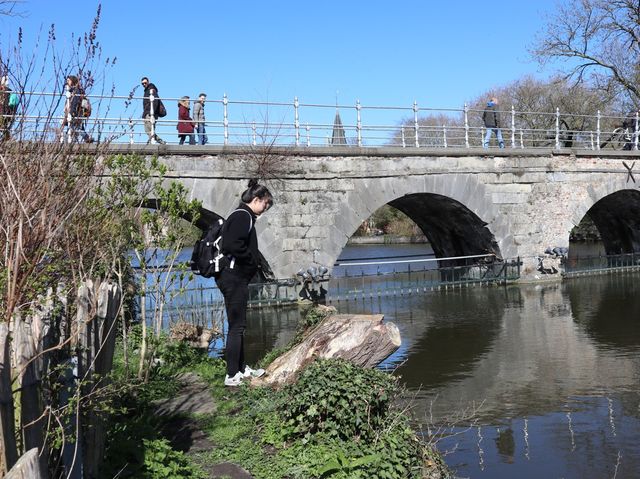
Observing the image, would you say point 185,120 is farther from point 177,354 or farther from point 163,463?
point 163,463

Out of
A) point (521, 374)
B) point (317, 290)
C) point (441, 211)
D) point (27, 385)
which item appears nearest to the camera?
point (27, 385)

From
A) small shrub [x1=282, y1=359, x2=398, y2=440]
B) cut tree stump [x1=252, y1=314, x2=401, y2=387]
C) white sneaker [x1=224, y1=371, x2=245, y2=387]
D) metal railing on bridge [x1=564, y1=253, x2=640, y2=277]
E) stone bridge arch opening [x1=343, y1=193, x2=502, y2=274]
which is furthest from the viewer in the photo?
metal railing on bridge [x1=564, y1=253, x2=640, y2=277]

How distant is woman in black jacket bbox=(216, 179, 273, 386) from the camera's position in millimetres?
6480

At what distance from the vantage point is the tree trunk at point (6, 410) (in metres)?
2.64

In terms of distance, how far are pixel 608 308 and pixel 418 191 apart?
5.19m

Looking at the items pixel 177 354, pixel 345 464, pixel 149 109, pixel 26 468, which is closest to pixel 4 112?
pixel 177 354

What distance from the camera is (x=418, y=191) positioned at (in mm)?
17734

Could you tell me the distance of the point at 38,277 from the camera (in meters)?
5.88

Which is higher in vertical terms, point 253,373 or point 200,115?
point 200,115

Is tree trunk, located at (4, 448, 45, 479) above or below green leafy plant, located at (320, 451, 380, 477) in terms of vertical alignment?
above

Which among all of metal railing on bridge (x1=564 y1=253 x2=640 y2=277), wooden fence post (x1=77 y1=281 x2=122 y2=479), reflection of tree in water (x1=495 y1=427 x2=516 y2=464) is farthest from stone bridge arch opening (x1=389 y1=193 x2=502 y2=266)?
wooden fence post (x1=77 y1=281 x2=122 y2=479)

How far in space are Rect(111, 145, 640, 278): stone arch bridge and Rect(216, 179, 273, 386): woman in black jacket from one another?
24.5 feet

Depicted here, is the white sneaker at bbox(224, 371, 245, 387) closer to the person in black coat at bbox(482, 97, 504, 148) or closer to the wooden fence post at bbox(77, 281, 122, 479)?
the wooden fence post at bbox(77, 281, 122, 479)

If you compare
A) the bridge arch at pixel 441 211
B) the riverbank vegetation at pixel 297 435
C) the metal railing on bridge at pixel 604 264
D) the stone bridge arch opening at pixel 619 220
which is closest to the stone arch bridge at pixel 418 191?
the bridge arch at pixel 441 211
